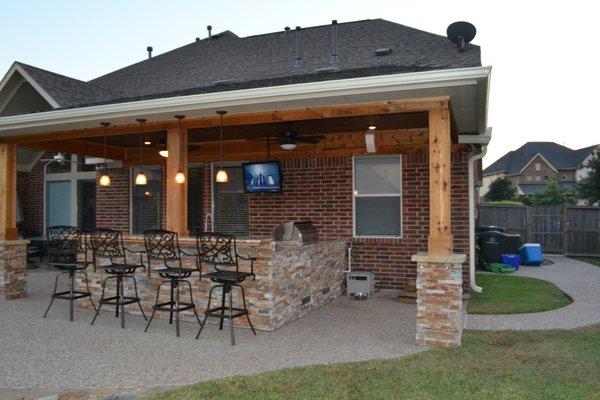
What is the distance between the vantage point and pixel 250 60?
10.7m

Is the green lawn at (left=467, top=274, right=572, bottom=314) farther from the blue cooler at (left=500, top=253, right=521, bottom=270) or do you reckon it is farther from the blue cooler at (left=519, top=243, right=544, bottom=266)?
the blue cooler at (left=519, top=243, right=544, bottom=266)

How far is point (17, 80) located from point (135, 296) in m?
7.72

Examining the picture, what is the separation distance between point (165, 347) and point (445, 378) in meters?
2.97

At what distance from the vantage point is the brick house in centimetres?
550

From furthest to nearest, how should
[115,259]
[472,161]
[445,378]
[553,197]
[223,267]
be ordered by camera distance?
[553,197] → [472,161] → [115,259] → [223,267] → [445,378]

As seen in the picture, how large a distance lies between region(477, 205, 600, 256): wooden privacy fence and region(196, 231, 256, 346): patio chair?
12.7m

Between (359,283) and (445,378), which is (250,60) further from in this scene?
(445,378)

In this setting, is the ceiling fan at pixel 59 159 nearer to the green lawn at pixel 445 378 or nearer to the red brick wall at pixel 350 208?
the red brick wall at pixel 350 208

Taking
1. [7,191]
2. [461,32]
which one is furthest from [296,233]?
[7,191]

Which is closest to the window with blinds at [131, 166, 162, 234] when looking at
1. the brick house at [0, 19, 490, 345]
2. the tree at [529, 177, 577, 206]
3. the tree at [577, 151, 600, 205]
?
the brick house at [0, 19, 490, 345]

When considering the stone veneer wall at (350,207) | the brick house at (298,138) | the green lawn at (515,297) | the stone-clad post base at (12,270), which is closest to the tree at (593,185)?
the green lawn at (515,297)

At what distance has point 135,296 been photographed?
278 inches

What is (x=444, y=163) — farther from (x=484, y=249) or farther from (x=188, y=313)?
(x=484, y=249)

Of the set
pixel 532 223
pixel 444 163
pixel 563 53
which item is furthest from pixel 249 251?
pixel 563 53
